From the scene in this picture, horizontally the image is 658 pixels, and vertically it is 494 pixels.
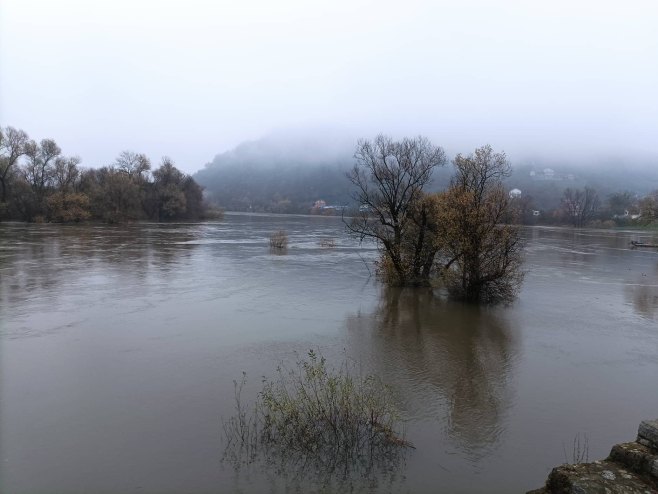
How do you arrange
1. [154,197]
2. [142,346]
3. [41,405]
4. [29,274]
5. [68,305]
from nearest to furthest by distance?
[41,405] → [142,346] → [68,305] → [29,274] → [154,197]

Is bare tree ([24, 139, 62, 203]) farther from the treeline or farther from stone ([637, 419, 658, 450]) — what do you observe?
stone ([637, 419, 658, 450])

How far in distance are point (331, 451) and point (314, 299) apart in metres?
12.8

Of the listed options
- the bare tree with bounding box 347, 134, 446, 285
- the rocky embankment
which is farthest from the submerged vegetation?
the bare tree with bounding box 347, 134, 446, 285

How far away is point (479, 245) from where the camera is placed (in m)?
19.7

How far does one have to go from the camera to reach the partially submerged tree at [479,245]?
19.7m

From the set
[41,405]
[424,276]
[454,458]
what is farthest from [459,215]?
[41,405]

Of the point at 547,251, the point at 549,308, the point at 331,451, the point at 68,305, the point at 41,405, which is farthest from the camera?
the point at 547,251

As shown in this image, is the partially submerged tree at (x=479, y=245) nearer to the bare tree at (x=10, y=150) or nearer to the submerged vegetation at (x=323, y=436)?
the submerged vegetation at (x=323, y=436)

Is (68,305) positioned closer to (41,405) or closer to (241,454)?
(41,405)

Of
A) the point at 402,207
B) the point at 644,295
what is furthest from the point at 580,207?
the point at 402,207

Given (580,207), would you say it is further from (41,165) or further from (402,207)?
(41,165)

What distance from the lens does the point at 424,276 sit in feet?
79.5

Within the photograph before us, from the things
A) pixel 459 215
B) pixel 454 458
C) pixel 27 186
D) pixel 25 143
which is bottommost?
pixel 454 458

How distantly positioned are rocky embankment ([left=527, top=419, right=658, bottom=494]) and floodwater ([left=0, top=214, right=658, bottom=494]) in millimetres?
1966
